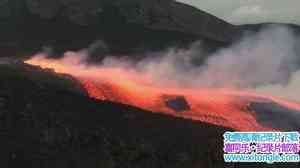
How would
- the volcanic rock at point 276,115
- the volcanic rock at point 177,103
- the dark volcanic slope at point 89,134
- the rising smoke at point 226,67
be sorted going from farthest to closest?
1. the rising smoke at point 226,67
2. the volcanic rock at point 276,115
3. the volcanic rock at point 177,103
4. the dark volcanic slope at point 89,134

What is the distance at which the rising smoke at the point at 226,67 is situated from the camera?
251 feet

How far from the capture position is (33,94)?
141 ft

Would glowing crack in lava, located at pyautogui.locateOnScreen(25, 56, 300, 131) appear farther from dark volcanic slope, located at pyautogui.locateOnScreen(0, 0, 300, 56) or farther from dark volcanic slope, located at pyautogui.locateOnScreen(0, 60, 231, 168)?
dark volcanic slope, located at pyautogui.locateOnScreen(0, 0, 300, 56)

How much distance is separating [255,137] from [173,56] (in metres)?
56.7

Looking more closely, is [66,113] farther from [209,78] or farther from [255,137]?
[209,78]

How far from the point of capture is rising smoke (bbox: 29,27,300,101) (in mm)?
76500

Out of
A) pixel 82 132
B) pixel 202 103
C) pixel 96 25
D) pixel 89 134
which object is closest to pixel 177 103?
pixel 202 103

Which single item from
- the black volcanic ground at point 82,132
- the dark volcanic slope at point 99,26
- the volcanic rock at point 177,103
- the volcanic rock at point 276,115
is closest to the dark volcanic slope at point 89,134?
the black volcanic ground at point 82,132

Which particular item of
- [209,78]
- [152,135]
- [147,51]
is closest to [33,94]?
[152,135]

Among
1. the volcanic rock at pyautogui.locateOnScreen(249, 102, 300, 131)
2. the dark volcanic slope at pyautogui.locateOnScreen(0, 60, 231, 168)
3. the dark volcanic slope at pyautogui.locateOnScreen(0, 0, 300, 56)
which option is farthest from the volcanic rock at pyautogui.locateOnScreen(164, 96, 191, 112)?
the dark volcanic slope at pyautogui.locateOnScreen(0, 0, 300, 56)

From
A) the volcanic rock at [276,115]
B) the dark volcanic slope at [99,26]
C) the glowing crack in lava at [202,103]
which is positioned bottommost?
the volcanic rock at [276,115]

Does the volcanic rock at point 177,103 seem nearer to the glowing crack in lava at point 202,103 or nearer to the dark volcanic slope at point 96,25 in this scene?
the glowing crack in lava at point 202,103

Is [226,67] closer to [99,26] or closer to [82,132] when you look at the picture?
[99,26]

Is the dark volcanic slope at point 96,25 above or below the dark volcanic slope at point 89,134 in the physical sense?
above
